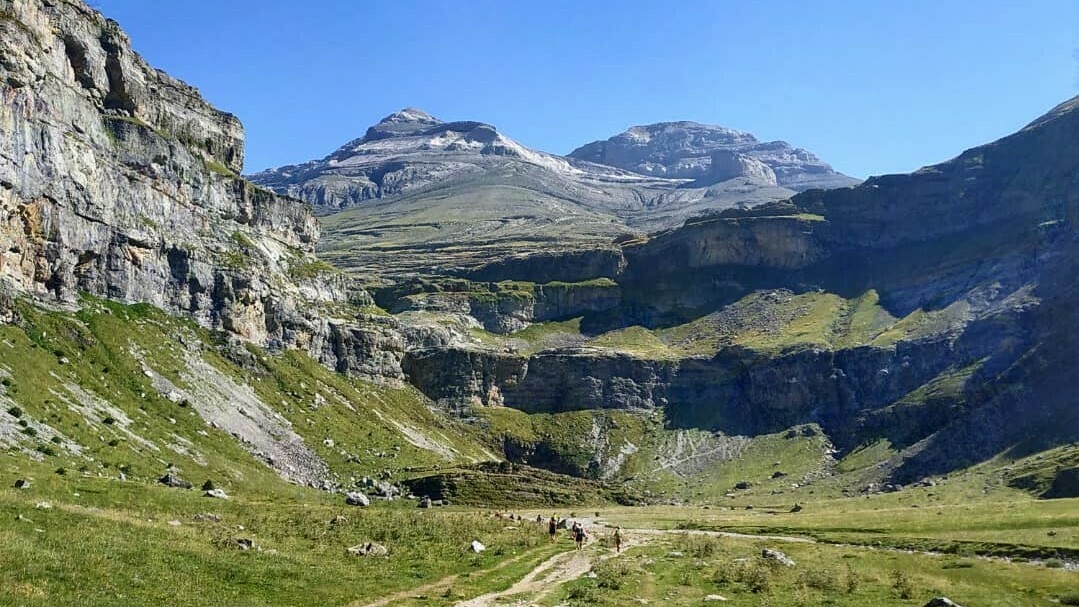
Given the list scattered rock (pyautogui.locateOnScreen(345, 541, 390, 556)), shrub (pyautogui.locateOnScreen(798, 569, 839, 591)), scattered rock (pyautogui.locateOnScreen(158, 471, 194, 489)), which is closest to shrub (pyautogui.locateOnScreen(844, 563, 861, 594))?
shrub (pyautogui.locateOnScreen(798, 569, 839, 591))

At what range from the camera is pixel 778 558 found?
51.1 meters

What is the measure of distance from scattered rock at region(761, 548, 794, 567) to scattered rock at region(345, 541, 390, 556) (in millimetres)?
24620

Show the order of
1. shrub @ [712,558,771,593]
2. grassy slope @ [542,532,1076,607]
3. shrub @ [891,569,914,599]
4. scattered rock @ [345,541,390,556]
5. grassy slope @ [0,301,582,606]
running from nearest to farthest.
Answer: grassy slope @ [0,301,582,606], grassy slope @ [542,532,1076,607], shrub @ [891,569,914,599], shrub @ [712,558,771,593], scattered rock @ [345,541,390,556]

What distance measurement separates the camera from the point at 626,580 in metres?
40.0

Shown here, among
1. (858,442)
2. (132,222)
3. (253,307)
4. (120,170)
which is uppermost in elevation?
(120,170)

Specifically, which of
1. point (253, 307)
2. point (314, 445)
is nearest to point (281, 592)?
point (314, 445)

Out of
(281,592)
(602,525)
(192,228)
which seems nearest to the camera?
(281,592)

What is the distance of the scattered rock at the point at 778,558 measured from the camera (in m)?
49.5

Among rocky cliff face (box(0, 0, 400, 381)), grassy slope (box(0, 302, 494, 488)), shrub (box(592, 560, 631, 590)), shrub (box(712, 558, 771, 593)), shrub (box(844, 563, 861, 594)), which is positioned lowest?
shrub (box(844, 563, 861, 594))

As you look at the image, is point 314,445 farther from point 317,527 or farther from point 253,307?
point 317,527

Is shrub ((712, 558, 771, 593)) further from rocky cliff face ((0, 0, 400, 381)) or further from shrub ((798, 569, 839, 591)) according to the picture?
rocky cliff face ((0, 0, 400, 381))

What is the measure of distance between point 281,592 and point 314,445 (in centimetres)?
9673

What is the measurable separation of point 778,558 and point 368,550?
26738 millimetres

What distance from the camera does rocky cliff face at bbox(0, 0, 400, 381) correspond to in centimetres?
10862
